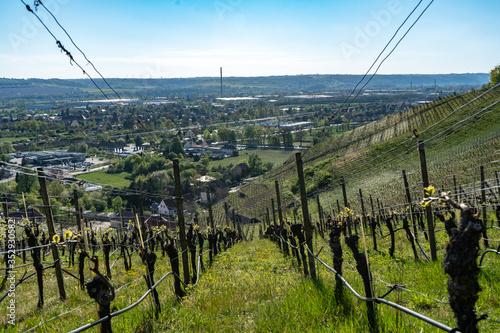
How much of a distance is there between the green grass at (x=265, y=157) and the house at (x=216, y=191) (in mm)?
21515

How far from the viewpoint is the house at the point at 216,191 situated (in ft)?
252

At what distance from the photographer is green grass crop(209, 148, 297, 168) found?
A: 103750 mm

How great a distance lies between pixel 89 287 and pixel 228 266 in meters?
8.19

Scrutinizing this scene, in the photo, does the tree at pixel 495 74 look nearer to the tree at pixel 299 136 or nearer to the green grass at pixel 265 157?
the green grass at pixel 265 157

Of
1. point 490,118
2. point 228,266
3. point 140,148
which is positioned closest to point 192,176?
point 140,148

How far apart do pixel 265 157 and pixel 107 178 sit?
4203 centimetres

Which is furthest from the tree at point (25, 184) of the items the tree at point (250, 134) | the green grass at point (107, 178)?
the tree at point (250, 134)

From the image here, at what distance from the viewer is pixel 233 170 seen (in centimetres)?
9212

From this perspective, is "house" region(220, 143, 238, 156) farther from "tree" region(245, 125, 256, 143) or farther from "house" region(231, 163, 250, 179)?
"house" region(231, 163, 250, 179)

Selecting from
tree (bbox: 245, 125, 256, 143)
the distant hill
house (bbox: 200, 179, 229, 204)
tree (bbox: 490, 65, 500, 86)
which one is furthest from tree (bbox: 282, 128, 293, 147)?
tree (bbox: 490, 65, 500, 86)

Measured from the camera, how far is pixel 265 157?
355ft

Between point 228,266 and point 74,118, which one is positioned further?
point 74,118

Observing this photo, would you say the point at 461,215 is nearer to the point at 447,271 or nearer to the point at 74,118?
the point at 447,271

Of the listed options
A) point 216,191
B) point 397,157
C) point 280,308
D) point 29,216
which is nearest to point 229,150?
point 216,191
